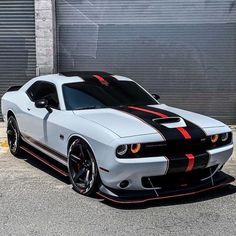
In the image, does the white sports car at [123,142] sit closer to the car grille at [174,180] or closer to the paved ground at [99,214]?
the car grille at [174,180]

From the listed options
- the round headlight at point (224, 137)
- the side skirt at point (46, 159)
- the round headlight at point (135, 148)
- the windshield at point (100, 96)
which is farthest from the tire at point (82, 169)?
the round headlight at point (224, 137)

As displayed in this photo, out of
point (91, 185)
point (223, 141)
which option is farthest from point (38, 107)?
point (223, 141)

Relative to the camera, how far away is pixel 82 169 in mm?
5402

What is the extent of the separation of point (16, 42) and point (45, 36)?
802mm

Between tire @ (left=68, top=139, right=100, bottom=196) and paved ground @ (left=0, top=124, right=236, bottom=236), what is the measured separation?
0.12 m

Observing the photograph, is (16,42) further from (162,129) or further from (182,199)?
(182,199)

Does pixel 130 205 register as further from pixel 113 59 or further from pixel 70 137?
pixel 113 59

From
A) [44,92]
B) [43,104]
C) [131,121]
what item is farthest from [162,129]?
[44,92]

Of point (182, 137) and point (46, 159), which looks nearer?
point (182, 137)

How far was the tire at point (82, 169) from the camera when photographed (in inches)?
203

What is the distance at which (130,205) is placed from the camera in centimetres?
506

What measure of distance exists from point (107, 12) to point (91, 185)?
6403 mm

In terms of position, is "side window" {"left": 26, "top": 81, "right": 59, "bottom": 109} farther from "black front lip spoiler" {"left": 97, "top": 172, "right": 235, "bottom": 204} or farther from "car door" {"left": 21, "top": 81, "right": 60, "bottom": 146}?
"black front lip spoiler" {"left": 97, "top": 172, "right": 235, "bottom": 204}

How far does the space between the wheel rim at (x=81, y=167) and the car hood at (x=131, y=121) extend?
0.37 meters
